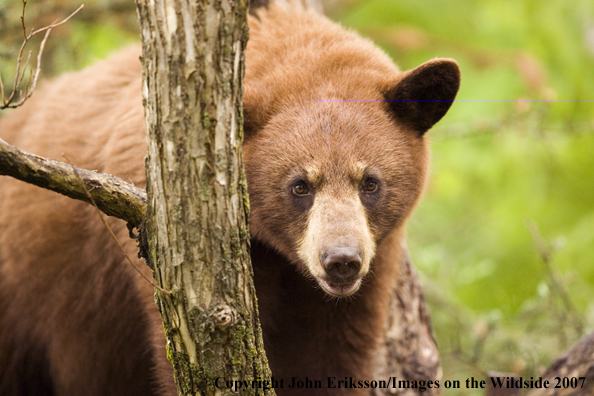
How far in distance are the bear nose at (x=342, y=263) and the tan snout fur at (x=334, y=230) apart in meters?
0.03

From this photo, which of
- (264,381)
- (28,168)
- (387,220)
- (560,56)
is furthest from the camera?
(560,56)

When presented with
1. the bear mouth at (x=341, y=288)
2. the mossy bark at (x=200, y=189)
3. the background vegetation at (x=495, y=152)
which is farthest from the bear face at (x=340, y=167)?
the background vegetation at (x=495, y=152)

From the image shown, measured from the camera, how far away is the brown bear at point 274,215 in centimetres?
322

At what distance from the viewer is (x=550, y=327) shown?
18.2ft

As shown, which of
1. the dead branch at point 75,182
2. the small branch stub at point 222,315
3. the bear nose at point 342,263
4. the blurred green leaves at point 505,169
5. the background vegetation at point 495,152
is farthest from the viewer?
the blurred green leaves at point 505,169

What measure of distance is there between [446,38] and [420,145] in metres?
4.77

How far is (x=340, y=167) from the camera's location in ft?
10.4

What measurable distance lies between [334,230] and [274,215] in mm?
463

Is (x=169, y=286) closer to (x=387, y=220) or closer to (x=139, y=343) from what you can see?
(x=387, y=220)

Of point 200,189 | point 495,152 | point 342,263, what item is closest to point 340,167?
point 342,263

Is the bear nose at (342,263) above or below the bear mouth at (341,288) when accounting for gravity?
above

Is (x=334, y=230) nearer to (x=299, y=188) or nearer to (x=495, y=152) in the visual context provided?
(x=299, y=188)

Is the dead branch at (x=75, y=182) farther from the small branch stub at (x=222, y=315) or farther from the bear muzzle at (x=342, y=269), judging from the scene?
the bear muzzle at (x=342, y=269)

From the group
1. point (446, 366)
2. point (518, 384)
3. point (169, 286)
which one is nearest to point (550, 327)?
point (446, 366)
